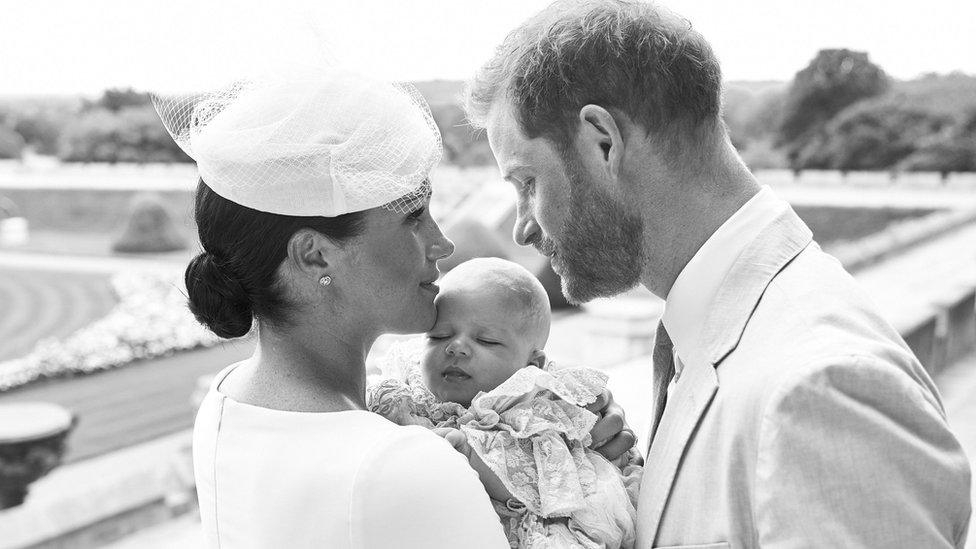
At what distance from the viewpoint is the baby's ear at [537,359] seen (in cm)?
203

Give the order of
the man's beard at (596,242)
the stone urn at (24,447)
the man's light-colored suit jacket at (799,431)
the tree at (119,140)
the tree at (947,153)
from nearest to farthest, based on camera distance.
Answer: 1. the man's light-colored suit jacket at (799,431)
2. the man's beard at (596,242)
3. the stone urn at (24,447)
4. the tree at (947,153)
5. the tree at (119,140)

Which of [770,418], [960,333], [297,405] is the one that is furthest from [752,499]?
[960,333]

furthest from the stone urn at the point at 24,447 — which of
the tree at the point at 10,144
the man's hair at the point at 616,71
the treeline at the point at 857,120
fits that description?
the tree at the point at 10,144

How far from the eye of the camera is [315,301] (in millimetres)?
1568

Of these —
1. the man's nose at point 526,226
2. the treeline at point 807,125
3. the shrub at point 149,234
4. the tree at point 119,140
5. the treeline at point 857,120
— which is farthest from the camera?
the tree at point 119,140

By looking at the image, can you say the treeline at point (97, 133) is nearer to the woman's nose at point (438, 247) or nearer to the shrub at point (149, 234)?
the shrub at point (149, 234)

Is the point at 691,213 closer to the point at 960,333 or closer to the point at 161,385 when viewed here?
the point at 960,333

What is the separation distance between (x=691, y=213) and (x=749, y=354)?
319mm

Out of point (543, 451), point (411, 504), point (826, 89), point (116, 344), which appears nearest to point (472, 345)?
point (543, 451)

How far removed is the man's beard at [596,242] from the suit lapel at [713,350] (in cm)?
21

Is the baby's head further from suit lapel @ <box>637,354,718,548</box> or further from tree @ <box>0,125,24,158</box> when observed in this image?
tree @ <box>0,125,24,158</box>

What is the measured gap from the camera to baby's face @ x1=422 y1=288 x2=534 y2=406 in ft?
6.21

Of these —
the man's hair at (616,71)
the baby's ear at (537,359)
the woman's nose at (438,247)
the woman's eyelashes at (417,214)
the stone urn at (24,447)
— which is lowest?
the stone urn at (24,447)

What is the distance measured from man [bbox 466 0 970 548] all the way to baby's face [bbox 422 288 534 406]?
0.50 feet
